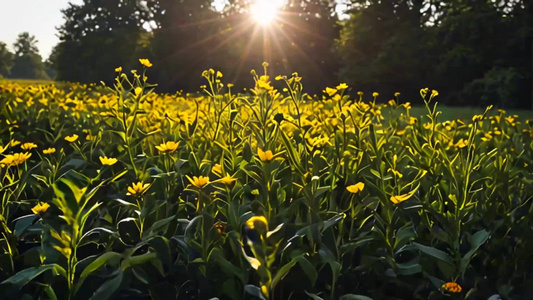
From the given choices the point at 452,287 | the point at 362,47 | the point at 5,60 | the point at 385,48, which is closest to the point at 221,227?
the point at 452,287

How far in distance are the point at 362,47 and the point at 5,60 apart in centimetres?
10507

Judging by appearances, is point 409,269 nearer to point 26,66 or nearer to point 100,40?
point 100,40

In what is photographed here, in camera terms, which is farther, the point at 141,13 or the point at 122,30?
the point at 141,13

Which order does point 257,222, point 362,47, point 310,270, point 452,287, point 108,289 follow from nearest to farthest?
point 257,222
point 108,289
point 310,270
point 452,287
point 362,47

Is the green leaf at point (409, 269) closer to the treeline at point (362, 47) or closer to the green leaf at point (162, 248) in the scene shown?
the green leaf at point (162, 248)

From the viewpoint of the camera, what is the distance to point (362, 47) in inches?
1222

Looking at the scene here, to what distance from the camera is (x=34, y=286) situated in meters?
1.77

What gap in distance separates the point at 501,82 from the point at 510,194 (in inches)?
940

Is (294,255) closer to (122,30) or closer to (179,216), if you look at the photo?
(179,216)

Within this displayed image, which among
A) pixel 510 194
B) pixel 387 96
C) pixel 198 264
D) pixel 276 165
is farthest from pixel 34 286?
pixel 387 96

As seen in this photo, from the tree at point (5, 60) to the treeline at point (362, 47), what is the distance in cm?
7778

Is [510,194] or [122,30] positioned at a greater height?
[122,30]

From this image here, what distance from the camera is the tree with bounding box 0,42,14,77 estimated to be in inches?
4301

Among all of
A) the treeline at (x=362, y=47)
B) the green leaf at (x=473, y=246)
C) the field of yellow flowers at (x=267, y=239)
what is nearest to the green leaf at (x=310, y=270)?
the field of yellow flowers at (x=267, y=239)
